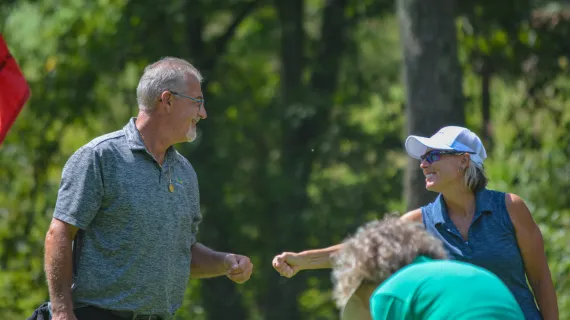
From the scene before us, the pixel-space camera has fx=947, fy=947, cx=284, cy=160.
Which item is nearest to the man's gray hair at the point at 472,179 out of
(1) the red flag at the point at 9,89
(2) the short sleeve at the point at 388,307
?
(2) the short sleeve at the point at 388,307

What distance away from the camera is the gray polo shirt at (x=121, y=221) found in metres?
Answer: 3.88

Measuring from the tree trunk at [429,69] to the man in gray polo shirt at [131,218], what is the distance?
3847 millimetres

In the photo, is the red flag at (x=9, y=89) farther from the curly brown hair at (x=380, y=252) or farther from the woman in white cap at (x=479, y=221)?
the curly brown hair at (x=380, y=252)

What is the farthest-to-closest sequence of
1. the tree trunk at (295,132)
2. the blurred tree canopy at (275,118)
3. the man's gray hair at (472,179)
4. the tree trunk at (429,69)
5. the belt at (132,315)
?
the tree trunk at (295,132) < the blurred tree canopy at (275,118) < the tree trunk at (429,69) < the man's gray hair at (472,179) < the belt at (132,315)

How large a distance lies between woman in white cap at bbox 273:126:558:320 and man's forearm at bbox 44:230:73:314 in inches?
55.1

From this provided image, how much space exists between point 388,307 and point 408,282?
3.9 inches

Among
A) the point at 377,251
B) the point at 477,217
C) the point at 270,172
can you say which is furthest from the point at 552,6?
the point at 377,251

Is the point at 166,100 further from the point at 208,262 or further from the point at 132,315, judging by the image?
the point at 132,315

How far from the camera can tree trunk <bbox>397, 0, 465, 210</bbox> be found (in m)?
7.78

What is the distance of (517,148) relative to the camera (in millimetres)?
11727

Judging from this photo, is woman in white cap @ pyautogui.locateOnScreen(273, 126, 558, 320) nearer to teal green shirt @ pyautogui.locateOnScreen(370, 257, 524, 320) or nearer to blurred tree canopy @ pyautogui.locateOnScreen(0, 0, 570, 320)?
teal green shirt @ pyautogui.locateOnScreen(370, 257, 524, 320)

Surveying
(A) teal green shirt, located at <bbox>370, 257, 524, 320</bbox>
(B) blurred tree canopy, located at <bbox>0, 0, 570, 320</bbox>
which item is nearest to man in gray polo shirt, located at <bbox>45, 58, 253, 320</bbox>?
(A) teal green shirt, located at <bbox>370, 257, 524, 320</bbox>

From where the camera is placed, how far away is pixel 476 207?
4102 mm

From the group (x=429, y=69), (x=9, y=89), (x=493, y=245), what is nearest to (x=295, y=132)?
(x=429, y=69)
